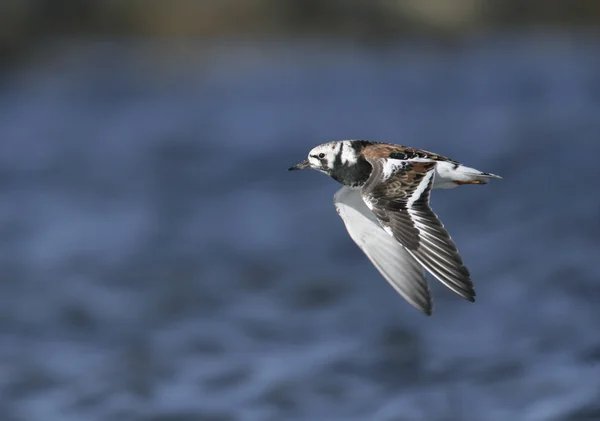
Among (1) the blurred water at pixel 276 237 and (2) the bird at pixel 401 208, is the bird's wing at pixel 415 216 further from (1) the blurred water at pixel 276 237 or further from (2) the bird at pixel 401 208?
(1) the blurred water at pixel 276 237

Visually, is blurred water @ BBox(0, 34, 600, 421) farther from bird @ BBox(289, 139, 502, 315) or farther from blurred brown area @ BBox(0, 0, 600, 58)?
bird @ BBox(289, 139, 502, 315)

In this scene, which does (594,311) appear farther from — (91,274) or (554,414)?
(91,274)

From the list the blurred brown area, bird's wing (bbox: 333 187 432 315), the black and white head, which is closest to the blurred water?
the blurred brown area

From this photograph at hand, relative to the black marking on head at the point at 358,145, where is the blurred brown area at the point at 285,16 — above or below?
above

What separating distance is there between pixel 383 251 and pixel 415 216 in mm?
615

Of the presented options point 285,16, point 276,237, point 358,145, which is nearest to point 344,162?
point 358,145

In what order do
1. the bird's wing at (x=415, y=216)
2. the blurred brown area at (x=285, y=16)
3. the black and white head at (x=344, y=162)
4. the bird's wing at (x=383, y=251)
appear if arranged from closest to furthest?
the bird's wing at (x=415, y=216)
the bird's wing at (x=383, y=251)
the black and white head at (x=344, y=162)
the blurred brown area at (x=285, y=16)

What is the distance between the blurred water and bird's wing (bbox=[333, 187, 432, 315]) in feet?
7.57

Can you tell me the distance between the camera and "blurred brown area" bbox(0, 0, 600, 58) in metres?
21.0

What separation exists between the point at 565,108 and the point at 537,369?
8.78m

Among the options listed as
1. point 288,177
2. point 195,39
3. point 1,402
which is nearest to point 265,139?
point 288,177

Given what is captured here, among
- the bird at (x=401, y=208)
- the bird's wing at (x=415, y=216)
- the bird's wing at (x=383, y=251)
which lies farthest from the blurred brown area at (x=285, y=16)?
the bird's wing at (x=415, y=216)

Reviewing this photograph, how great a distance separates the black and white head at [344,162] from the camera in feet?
19.4

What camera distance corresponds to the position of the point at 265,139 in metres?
16.1
